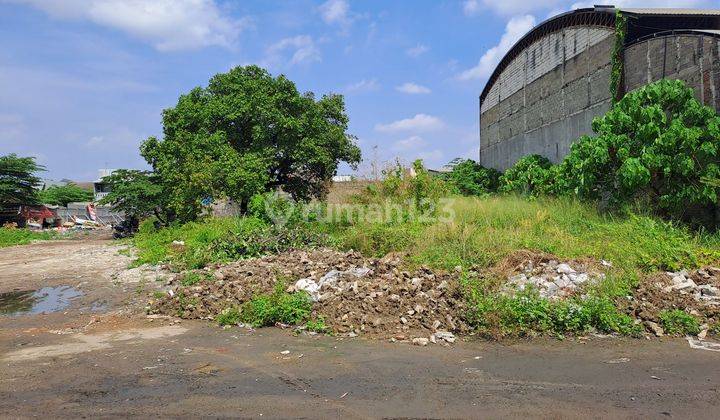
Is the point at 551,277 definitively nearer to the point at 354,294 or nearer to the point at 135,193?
the point at 354,294

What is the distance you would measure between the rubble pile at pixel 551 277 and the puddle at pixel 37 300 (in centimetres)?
691

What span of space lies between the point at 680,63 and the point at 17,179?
27.8m

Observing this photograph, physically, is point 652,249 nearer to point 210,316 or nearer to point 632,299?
point 632,299

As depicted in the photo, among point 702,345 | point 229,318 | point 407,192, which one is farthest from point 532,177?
point 229,318

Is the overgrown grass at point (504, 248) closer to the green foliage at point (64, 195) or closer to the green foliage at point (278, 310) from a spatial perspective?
the green foliage at point (278, 310)

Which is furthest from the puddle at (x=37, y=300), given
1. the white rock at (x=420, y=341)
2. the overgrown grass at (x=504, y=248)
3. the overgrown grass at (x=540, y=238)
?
the white rock at (x=420, y=341)

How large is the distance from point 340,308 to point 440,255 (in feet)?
7.07

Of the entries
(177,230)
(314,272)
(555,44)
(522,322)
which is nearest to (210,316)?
(314,272)

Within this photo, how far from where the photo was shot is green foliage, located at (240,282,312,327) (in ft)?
20.9

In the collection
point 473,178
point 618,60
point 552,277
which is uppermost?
point 618,60

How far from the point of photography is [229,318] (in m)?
6.53

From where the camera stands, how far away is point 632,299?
20.3 ft

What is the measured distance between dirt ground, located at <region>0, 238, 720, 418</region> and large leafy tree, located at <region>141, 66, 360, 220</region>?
11777mm

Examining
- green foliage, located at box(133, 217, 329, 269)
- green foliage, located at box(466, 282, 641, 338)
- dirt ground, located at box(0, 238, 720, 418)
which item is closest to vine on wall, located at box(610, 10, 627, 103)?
green foliage, located at box(133, 217, 329, 269)
